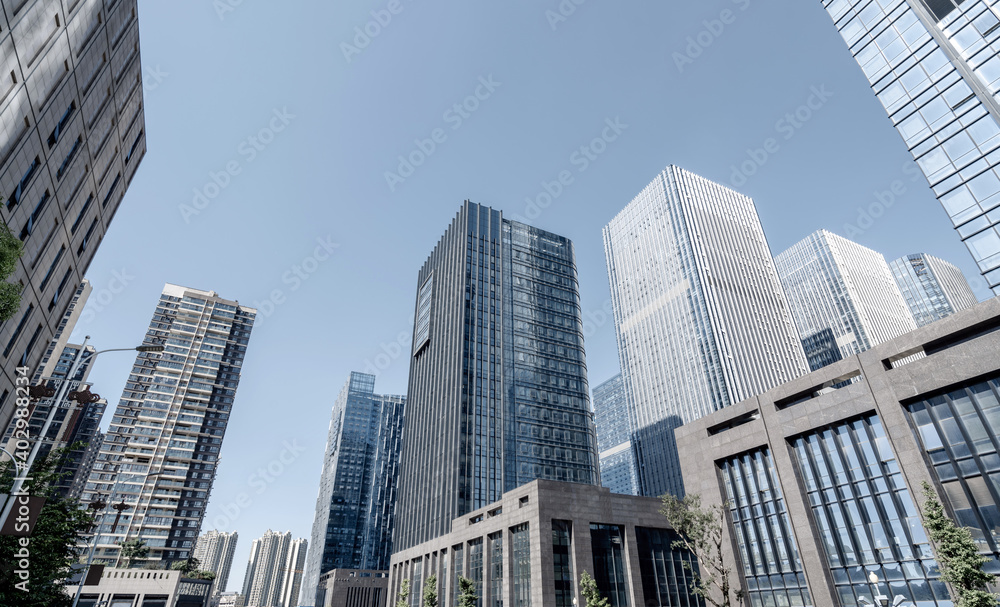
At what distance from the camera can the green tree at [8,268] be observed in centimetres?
1456

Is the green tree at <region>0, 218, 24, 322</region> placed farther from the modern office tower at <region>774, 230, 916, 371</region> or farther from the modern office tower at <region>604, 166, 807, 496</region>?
the modern office tower at <region>774, 230, 916, 371</region>

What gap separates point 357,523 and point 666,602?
14226 centimetres

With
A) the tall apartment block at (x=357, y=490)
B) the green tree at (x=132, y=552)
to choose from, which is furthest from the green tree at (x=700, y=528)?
the tall apartment block at (x=357, y=490)

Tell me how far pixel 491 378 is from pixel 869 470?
65563mm

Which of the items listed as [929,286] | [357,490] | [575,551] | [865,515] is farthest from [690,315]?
[357,490]

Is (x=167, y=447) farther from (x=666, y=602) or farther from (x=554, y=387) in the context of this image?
(x=666, y=602)

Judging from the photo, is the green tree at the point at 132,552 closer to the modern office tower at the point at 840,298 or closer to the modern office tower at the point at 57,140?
the modern office tower at the point at 57,140

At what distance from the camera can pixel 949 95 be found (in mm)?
51250

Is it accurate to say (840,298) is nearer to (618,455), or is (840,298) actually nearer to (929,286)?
(929,286)

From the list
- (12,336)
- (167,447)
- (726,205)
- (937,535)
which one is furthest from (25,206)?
(726,205)

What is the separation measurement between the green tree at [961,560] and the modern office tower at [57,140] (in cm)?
4780

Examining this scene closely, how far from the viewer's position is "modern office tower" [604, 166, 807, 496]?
123500 millimetres

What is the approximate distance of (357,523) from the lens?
17125 centimetres

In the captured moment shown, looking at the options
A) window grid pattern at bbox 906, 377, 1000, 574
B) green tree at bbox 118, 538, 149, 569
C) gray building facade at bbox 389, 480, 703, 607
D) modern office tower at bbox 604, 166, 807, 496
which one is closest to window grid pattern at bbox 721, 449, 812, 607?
window grid pattern at bbox 906, 377, 1000, 574
